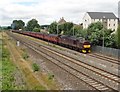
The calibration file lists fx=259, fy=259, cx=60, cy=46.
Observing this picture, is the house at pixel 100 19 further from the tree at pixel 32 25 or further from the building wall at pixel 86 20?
the tree at pixel 32 25

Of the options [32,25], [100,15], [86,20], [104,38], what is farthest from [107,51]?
[32,25]

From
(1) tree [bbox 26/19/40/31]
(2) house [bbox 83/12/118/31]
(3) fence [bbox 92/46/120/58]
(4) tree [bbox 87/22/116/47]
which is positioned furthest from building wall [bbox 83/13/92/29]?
(1) tree [bbox 26/19/40/31]

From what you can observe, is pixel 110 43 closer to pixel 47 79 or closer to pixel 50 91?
pixel 47 79

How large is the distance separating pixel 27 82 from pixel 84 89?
4128 mm

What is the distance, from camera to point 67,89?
1642 centimetres

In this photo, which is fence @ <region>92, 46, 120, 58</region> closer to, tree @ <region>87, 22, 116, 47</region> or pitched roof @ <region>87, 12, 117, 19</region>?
tree @ <region>87, 22, 116, 47</region>

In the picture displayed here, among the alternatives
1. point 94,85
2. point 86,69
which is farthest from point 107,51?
point 94,85

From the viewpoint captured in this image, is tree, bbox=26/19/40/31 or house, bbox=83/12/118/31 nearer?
house, bbox=83/12/118/31

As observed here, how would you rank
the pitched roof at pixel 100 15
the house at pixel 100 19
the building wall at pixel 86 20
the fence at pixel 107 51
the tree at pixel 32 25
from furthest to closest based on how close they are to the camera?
the tree at pixel 32 25, the pitched roof at pixel 100 15, the building wall at pixel 86 20, the house at pixel 100 19, the fence at pixel 107 51

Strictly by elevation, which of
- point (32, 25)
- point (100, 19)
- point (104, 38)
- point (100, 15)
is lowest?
point (104, 38)

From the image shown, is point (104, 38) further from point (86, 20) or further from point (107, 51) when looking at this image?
point (86, 20)

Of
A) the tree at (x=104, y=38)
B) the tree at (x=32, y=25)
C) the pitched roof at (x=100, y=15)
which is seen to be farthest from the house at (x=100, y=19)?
the tree at (x=32, y=25)

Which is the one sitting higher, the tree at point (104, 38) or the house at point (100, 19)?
the house at point (100, 19)

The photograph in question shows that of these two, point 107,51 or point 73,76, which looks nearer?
point 73,76
